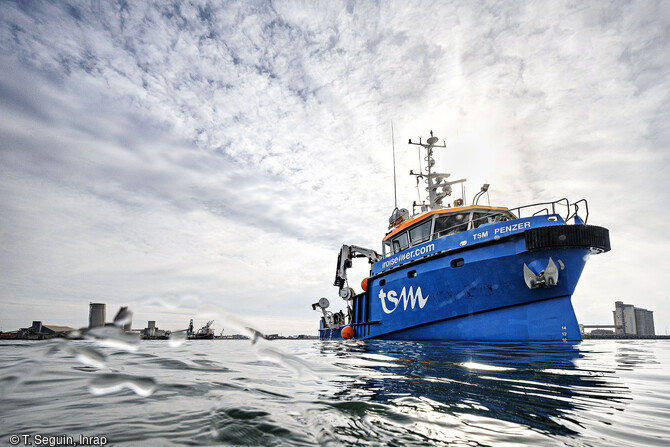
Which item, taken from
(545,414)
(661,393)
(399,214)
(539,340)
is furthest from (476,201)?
(545,414)

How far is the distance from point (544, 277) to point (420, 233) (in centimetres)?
439

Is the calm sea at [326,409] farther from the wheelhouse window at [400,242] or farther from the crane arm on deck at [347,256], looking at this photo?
the crane arm on deck at [347,256]

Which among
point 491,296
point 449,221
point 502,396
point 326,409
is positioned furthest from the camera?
point 449,221

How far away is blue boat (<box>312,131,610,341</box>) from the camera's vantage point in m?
9.34

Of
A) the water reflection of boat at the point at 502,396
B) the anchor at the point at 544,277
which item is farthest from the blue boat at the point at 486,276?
the water reflection of boat at the point at 502,396

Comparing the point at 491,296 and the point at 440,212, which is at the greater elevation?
the point at 440,212

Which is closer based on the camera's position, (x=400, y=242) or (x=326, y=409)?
(x=326, y=409)

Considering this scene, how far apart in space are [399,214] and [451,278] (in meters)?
4.79

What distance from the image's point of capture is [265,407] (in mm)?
2199

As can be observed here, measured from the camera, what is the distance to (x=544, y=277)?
9.16 metres

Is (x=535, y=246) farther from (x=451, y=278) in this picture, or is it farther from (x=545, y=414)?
(x=545, y=414)

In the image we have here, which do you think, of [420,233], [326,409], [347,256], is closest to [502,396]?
[326,409]

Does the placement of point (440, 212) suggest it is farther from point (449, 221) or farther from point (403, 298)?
point (403, 298)

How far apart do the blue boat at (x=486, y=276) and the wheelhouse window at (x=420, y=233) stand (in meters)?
0.04
